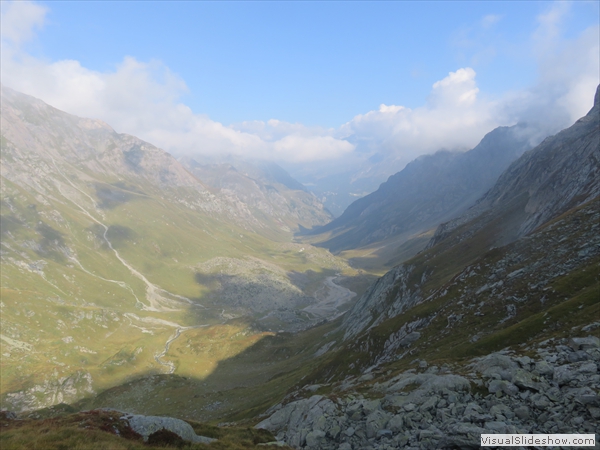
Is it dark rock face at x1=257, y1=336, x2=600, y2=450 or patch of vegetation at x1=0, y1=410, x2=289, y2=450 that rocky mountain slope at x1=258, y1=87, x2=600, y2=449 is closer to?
dark rock face at x1=257, y1=336, x2=600, y2=450

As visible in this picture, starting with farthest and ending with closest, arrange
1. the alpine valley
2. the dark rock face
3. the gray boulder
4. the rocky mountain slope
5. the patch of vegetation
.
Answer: the gray boulder → the alpine valley → the rocky mountain slope → the patch of vegetation → the dark rock face

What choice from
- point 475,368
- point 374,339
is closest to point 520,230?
point 374,339

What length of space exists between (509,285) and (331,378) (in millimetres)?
36997

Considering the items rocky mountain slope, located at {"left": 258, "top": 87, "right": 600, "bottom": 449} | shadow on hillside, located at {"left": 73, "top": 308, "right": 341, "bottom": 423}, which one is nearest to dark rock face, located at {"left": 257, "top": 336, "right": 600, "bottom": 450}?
rocky mountain slope, located at {"left": 258, "top": 87, "right": 600, "bottom": 449}

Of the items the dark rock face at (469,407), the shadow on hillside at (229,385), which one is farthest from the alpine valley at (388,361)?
the shadow on hillside at (229,385)

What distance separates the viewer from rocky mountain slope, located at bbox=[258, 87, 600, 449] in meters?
18.7

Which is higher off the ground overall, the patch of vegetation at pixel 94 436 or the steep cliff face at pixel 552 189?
the steep cliff face at pixel 552 189

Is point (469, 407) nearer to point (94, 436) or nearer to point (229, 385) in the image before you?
point (94, 436)

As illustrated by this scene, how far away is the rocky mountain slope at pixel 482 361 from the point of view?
18703 millimetres

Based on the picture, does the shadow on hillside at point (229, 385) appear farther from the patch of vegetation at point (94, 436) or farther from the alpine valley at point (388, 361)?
the patch of vegetation at point (94, 436)

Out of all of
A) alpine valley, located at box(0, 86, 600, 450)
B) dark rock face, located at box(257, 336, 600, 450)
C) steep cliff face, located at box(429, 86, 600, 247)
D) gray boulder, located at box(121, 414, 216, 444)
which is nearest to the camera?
dark rock face, located at box(257, 336, 600, 450)

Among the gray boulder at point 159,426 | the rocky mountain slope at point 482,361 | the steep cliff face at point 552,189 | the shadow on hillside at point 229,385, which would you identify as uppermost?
the steep cliff face at point 552,189

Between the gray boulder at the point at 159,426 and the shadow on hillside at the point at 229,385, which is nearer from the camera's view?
the gray boulder at the point at 159,426

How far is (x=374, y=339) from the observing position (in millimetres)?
66500
